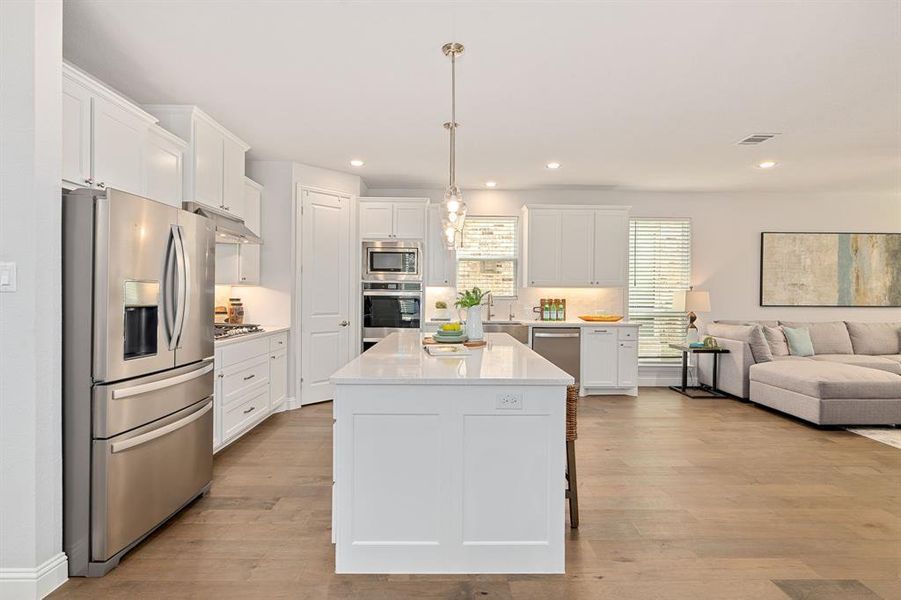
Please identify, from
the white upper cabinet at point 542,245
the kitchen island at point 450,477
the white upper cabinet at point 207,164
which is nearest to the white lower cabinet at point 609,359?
the white upper cabinet at point 542,245

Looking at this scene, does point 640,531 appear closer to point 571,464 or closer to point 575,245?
point 571,464

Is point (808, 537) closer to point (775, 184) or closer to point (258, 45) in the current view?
point (258, 45)

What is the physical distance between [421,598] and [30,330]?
1951mm

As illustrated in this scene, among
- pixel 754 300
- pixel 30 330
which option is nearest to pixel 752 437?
pixel 754 300

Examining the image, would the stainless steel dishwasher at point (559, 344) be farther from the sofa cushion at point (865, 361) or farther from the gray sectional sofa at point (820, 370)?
→ the sofa cushion at point (865, 361)

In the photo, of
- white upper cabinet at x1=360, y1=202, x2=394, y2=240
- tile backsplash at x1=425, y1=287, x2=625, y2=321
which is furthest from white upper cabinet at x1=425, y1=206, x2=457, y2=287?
tile backsplash at x1=425, y1=287, x2=625, y2=321

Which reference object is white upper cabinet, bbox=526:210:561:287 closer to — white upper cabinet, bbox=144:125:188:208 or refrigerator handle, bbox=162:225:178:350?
white upper cabinet, bbox=144:125:188:208

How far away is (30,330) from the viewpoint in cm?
213

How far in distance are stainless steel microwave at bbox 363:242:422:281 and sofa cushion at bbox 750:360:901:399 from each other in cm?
410

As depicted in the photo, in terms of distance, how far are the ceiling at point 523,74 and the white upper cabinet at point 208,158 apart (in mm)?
104

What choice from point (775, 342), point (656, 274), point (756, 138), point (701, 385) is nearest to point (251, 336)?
point (756, 138)

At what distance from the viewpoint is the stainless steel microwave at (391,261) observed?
622 cm

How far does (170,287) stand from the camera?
2693 millimetres

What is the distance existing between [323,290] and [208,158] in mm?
2018
